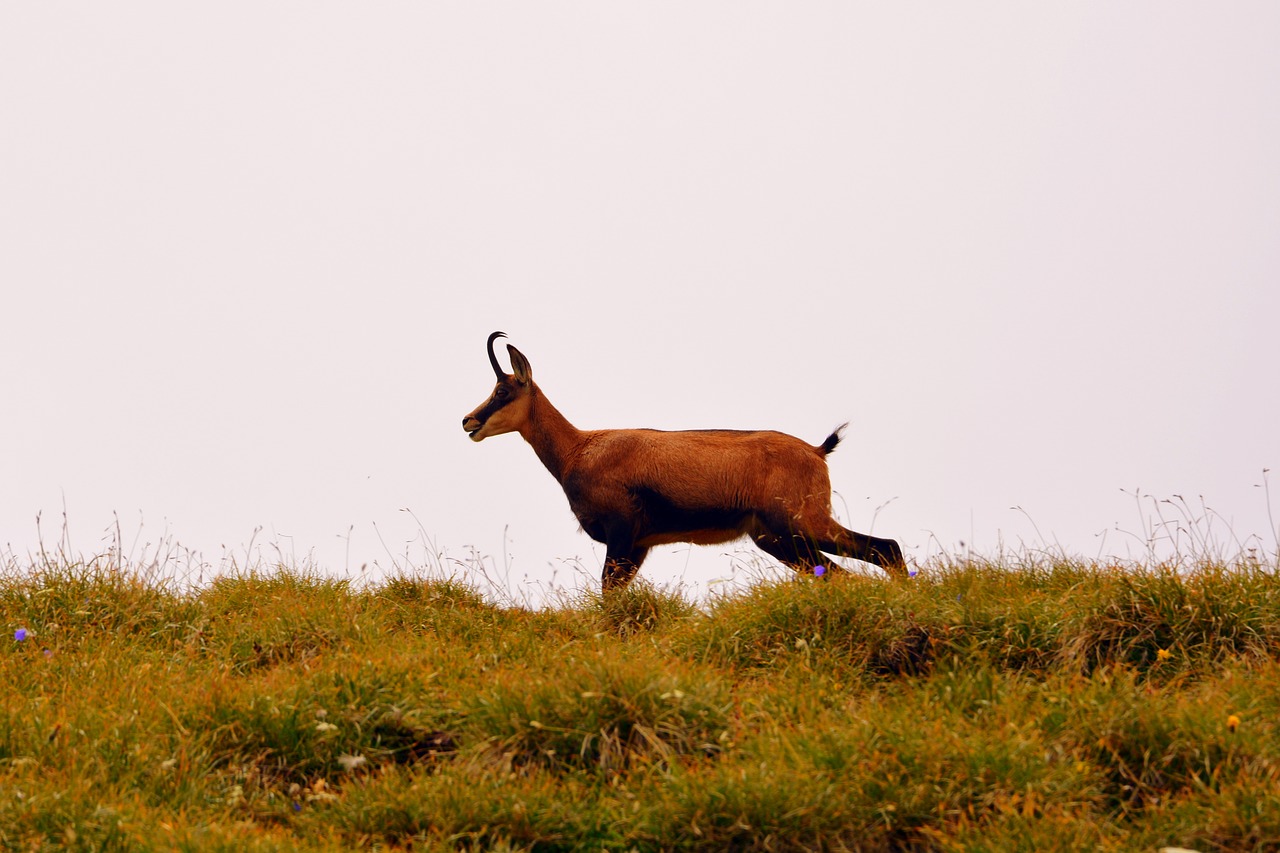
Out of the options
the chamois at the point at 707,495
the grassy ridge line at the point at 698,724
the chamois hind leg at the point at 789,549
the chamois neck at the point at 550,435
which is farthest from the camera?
the chamois neck at the point at 550,435

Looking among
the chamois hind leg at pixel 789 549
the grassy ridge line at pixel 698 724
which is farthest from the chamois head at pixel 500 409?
the grassy ridge line at pixel 698 724

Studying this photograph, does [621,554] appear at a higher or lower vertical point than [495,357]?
lower

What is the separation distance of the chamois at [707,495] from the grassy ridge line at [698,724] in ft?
7.14

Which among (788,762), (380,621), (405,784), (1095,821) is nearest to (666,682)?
(788,762)

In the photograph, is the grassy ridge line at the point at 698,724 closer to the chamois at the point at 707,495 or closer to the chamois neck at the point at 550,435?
the chamois at the point at 707,495

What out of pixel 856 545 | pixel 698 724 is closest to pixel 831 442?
pixel 856 545

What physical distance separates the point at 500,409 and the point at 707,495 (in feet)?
7.18

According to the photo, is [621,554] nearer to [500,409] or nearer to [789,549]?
[789,549]

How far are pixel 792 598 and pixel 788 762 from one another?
1.72 m

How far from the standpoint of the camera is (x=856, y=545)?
922 centimetres

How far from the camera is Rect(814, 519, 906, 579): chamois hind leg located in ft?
29.9

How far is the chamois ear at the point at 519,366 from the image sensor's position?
35.4 ft

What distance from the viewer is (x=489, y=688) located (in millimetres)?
5598

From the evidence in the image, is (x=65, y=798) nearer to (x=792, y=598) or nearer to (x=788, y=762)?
(x=788, y=762)
